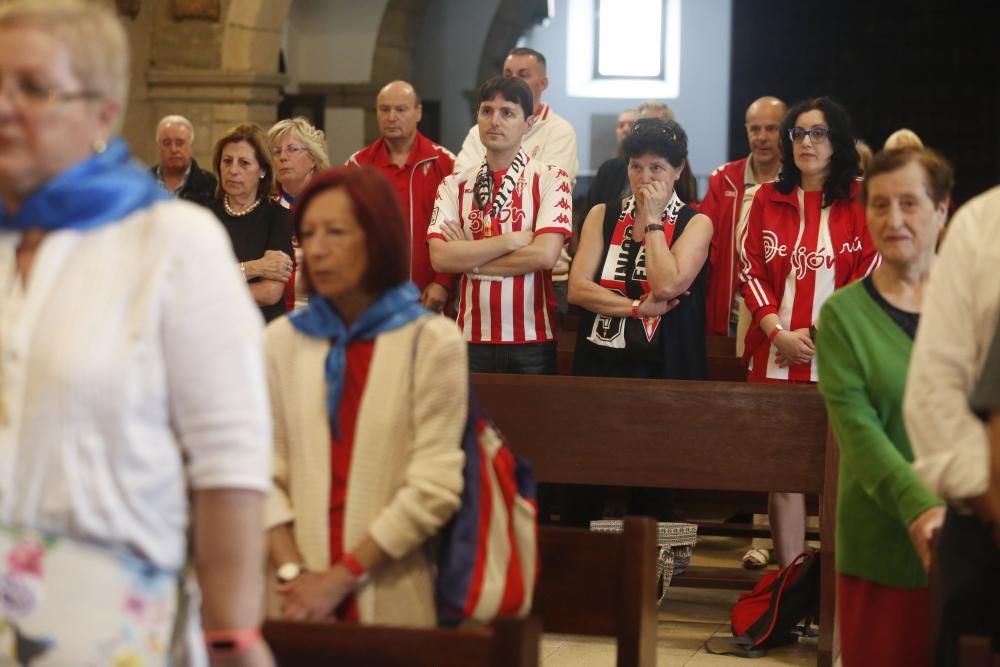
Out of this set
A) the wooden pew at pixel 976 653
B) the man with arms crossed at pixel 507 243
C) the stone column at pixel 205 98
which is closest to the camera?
the wooden pew at pixel 976 653

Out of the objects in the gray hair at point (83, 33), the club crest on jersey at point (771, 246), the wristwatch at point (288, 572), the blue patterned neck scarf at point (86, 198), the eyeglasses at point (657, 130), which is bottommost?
the wristwatch at point (288, 572)

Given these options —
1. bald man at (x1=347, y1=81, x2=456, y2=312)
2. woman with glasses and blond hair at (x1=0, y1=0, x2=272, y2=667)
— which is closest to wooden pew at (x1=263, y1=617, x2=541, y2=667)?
woman with glasses and blond hair at (x1=0, y1=0, x2=272, y2=667)

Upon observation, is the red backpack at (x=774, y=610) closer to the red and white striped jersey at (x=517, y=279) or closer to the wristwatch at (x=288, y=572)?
the red and white striped jersey at (x=517, y=279)

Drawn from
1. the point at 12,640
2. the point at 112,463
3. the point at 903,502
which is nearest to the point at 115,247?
the point at 112,463

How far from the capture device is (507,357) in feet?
16.4

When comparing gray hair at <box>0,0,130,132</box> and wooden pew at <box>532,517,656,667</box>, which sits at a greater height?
gray hair at <box>0,0,130,132</box>

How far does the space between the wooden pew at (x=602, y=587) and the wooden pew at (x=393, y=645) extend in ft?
1.89

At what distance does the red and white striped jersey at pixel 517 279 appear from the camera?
499cm

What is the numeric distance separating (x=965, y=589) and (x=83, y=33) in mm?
1322

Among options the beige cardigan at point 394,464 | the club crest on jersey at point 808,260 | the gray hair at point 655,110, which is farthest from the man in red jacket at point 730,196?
the beige cardigan at point 394,464

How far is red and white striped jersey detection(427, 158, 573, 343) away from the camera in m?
4.99

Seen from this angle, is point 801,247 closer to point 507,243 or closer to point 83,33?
point 507,243

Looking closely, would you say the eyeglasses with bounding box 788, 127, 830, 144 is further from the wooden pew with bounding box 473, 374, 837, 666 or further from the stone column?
the stone column

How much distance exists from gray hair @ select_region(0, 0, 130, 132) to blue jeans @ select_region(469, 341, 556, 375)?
3.31 m
